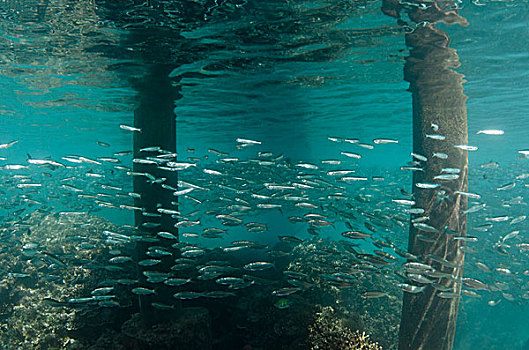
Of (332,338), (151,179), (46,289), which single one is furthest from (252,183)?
(46,289)

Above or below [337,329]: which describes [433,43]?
above

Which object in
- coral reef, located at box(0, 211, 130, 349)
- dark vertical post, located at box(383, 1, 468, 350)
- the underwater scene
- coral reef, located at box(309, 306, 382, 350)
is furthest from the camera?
coral reef, located at box(0, 211, 130, 349)

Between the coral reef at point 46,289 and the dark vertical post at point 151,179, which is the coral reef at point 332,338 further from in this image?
the coral reef at point 46,289

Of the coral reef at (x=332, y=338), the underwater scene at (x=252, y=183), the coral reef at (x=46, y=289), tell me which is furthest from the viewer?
the coral reef at (x=46, y=289)

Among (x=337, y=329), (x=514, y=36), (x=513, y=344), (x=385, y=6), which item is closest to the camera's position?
(x=337, y=329)

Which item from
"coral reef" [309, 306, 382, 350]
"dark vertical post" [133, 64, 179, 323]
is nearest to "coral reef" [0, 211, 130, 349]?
"dark vertical post" [133, 64, 179, 323]

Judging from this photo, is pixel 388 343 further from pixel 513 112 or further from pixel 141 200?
pixel 513 112

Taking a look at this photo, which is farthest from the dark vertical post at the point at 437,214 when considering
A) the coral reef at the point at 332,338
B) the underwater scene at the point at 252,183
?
the coral reef at the point at 332,338

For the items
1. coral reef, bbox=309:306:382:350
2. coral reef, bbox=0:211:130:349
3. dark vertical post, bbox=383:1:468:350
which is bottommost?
coral reef, bbox=0:211:130:349

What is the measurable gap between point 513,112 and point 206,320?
2766 centimetres

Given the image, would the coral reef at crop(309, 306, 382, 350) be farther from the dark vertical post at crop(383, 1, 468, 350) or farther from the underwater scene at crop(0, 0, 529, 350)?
the dark vertical post at crop(383, 1, 468, 350)

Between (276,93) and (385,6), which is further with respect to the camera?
(276,93)

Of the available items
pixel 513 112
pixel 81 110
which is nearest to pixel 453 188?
pixel 513 112

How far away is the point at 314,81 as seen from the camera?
52.3 ft
